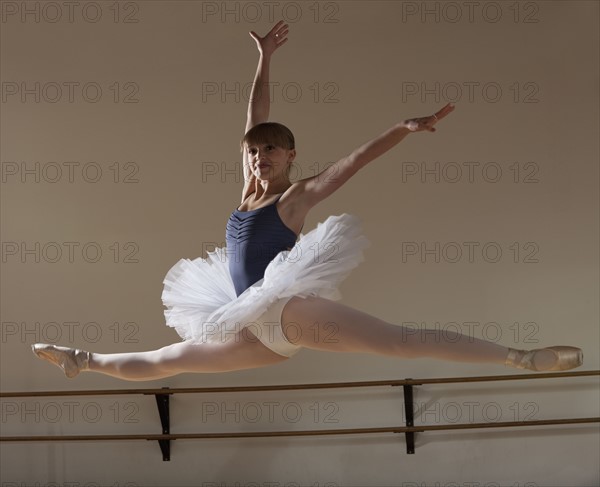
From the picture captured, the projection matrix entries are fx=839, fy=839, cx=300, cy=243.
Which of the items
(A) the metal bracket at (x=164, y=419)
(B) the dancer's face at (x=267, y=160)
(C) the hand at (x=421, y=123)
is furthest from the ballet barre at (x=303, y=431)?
(C) the hand at (x=421, y=123)

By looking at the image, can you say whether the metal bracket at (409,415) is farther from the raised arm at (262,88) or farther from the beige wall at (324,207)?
the raised arm at (262,88)

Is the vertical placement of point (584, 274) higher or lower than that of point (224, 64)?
lower

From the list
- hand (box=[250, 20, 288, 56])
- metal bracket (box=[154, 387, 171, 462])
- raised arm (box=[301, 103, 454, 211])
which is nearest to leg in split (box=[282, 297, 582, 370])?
raised arm (box=[301, 103, 454, 211])

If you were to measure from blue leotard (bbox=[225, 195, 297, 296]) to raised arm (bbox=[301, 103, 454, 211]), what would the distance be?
0.15 m

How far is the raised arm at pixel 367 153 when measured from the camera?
2.20 metres

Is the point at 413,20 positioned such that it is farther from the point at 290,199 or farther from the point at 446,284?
the point at 290,199

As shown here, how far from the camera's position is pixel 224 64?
4.28 metres

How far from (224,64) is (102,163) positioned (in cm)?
80

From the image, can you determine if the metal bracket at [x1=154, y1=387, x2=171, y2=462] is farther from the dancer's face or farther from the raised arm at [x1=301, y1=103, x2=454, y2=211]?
the raised arm at [x1=301, y1=103, x2=454, y2=211]

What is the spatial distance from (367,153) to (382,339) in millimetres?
497

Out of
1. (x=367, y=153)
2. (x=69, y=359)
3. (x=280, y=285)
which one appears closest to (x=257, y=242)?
(x=280, y=285)

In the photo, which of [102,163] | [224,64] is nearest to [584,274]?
[224,64]

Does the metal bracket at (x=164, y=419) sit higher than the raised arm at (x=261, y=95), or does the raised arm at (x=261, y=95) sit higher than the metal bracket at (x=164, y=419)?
the raised arm at (x=261, y=95)

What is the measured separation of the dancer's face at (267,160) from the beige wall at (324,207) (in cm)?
160
